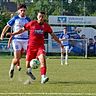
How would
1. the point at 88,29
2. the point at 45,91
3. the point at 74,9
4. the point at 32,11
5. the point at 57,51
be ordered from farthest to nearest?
the point at 74,9 → the point at 32,11 → the point at 88,29 → the point at 57,51 → the point at 45,91

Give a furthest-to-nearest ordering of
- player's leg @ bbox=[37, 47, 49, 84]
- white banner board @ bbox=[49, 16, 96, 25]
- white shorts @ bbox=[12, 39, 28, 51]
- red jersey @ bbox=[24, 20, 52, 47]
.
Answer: white banner board @ bbox=[49, 16, 96, 25]
white shorts @ bbox=[12, 39, 28, 51]
red jersey @ bbox=[24, 20, 52, 47]
player's leg @ bbox=[37, 47, 49, 84]

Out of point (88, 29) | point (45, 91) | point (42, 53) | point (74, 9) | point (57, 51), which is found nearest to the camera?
point (45, 91)

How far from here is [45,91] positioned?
37.6 feet

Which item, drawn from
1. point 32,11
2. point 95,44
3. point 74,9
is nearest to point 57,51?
point 95,44

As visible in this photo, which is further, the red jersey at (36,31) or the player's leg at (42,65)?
the red jersey at (36,31)

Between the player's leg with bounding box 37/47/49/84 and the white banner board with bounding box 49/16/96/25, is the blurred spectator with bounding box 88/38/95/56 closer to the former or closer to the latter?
the white banner board with bounding box 49/16/96/25

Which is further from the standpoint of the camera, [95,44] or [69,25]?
[69,25]

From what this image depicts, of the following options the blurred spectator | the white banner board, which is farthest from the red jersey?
the white banner board

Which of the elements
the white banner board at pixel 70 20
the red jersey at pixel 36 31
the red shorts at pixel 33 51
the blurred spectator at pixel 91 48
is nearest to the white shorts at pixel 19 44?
the red shorts at pixel 33 51

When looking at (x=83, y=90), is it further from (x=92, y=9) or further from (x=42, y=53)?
(x=92, y=9)

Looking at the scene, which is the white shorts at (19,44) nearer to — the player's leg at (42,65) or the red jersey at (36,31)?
the red jersey at (36,31)

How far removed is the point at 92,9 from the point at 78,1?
2.76m

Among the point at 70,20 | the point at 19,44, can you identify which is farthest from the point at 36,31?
the point at 70,20

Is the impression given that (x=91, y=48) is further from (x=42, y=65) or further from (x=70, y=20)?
(x=42, y=65)
